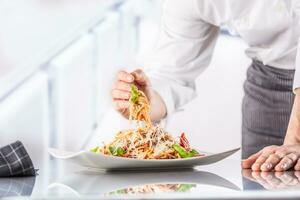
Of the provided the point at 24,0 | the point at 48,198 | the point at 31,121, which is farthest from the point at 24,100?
the point at 48,198

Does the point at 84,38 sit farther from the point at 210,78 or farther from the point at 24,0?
the point at 210,78

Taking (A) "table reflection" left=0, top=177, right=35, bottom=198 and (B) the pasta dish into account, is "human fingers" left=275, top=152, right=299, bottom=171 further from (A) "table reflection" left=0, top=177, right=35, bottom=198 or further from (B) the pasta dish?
(A) "table reflection" left=0, top=177, right=35, bottom=198

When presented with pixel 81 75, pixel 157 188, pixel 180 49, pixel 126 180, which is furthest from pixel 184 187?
pixel 81 75

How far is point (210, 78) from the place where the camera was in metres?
7.19

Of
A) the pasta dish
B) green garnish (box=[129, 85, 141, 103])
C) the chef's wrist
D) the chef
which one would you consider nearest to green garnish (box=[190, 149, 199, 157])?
the pasta dish

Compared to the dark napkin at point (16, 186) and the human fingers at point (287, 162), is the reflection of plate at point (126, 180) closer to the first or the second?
the dark napkin at point (16, 186)

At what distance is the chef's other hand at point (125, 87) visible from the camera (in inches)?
87.0

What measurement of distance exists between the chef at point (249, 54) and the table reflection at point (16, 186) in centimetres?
72

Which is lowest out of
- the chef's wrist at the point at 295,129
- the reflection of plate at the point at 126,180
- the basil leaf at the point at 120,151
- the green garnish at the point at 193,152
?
the reflection of plate at the point at 126,180

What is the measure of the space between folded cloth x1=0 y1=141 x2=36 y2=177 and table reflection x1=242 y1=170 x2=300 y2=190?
1.66 feet

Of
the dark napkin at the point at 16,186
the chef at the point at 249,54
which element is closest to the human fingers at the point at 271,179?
the dark napkin at the point at 16,186

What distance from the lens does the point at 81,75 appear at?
17.9ft

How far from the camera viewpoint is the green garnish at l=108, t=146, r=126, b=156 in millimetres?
1948

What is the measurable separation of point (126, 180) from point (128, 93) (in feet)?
1.75
